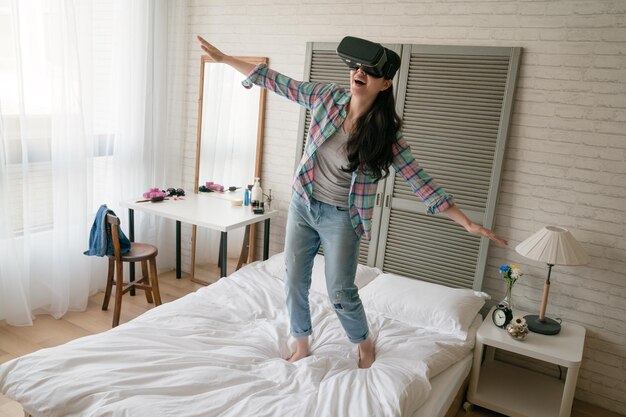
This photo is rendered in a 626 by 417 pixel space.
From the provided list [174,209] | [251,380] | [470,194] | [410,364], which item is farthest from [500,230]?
[174,209]

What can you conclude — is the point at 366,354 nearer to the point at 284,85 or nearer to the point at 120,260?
the point at 284,85

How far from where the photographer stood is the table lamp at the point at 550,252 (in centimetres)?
242

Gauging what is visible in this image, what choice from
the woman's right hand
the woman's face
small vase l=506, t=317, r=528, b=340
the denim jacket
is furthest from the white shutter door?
the denim jacket

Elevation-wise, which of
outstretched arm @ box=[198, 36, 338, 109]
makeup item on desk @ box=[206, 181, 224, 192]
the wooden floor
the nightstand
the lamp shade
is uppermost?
outstretched arm @ box=[198, 36, 338, 109]

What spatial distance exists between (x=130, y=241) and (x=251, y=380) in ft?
5.87

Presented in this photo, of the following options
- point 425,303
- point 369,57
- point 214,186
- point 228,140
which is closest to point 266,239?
point 214,186

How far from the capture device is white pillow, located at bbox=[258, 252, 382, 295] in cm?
285

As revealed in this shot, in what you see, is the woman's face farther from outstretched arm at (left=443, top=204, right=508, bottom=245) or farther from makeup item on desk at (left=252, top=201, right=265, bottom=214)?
makeup item on desk at (left=252, top=201, right=265, bottom=214)

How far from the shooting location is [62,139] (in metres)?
3.06

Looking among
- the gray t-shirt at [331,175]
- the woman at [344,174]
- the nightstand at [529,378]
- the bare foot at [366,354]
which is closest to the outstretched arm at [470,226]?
Answer: the woman at [344,174]

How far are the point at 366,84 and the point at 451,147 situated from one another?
1140mm

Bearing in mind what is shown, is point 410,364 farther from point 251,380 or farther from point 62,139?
point 62,139

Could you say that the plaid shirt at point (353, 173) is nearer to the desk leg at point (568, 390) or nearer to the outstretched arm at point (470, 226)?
the outstretched arm at point (470, 226)

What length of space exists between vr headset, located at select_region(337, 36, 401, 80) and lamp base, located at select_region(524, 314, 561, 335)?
1524 mm
